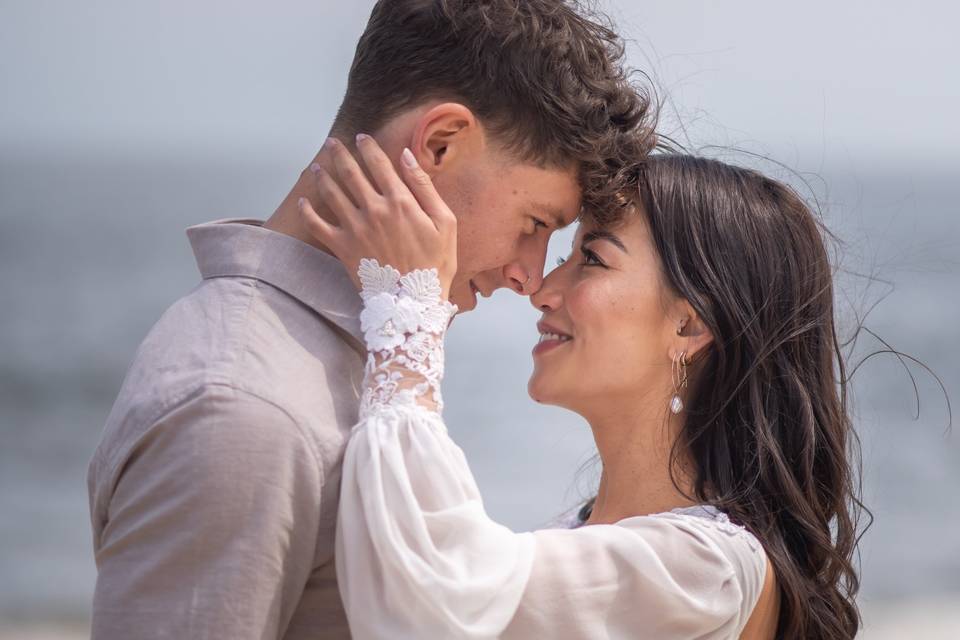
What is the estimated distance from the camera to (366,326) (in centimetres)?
194

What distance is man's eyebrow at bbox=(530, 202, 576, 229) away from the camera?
2.17 m

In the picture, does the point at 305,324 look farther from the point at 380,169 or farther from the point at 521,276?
the point at 521,276

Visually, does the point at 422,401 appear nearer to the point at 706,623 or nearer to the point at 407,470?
the point at 407,470

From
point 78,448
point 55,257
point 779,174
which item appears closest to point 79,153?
point 55,257

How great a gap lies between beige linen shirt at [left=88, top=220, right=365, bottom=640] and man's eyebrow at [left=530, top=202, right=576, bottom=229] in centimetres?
50

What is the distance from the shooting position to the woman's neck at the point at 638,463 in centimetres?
276

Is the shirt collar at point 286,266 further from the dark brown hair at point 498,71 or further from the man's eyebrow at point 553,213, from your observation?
the man's eyebrow at point 553,213

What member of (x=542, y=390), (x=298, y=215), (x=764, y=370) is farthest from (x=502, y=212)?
(x=764, y=370)

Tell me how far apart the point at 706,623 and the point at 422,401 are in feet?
2.50

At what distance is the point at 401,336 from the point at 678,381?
1.05m

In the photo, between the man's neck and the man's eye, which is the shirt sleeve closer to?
the man's neck

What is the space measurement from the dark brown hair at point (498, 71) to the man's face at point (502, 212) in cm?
4

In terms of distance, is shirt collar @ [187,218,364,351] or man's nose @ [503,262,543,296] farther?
man's nose @ [503,262,543,296]

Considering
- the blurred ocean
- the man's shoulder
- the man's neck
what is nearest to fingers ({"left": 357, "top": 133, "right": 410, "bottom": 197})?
the man's neck
